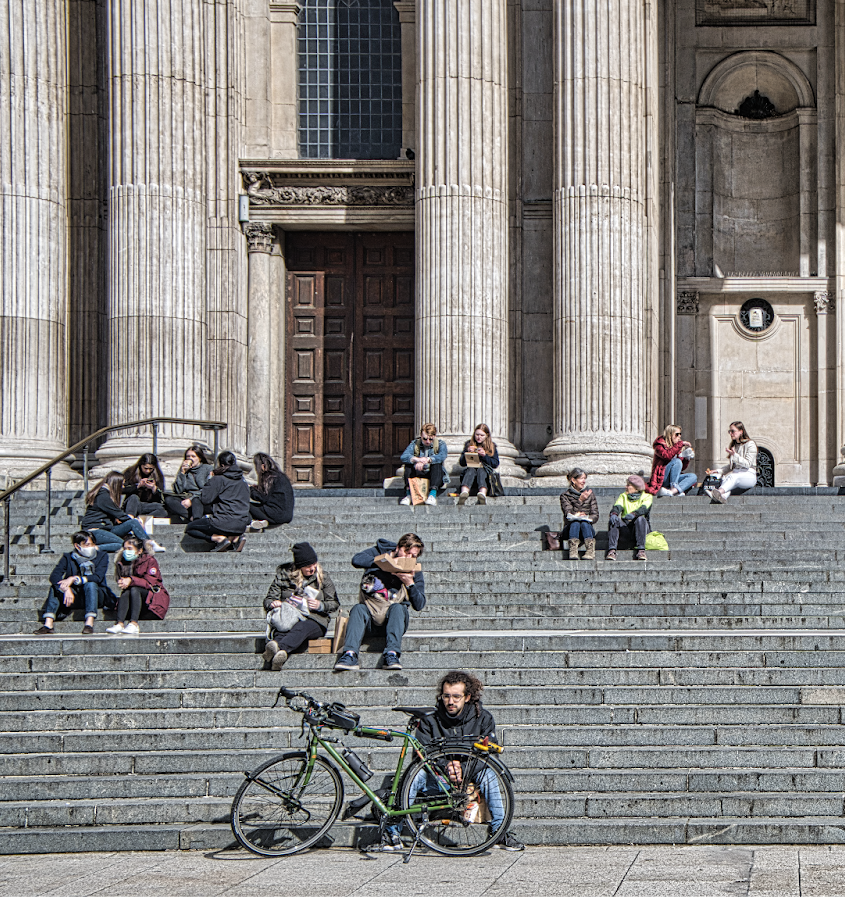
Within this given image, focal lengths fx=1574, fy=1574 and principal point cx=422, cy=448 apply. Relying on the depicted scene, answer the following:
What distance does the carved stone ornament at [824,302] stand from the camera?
26.2 metres

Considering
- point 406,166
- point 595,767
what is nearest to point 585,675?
point 595,767

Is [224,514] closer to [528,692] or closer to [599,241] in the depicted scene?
[528,692]

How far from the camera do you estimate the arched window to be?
25.6 metres

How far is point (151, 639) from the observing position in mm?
13914

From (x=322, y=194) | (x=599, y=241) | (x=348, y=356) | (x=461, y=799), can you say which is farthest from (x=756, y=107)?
(x=461, y=799)

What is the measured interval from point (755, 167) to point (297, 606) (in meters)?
16.4

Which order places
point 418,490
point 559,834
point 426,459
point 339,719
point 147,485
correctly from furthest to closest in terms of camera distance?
point 426,459 < point 418,490 < point 147,485 < point 339,719 < point 559,834

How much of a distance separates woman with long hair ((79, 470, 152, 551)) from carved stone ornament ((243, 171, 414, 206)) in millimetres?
8036

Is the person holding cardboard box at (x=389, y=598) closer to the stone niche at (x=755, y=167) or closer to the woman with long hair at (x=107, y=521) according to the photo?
the woman with long hair at (x=107, y=521)

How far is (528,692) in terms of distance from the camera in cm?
1260

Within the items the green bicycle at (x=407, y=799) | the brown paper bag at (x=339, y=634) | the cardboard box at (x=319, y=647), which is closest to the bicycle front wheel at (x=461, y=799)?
the green bicycle at (x=407, y=799)

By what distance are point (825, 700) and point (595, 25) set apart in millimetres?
13130

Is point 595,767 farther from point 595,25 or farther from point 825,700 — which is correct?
point 595,25

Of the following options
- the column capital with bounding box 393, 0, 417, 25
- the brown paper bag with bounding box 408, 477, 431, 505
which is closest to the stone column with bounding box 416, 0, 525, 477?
the brown paper bag with bounding box 408, 477, 431, 505
